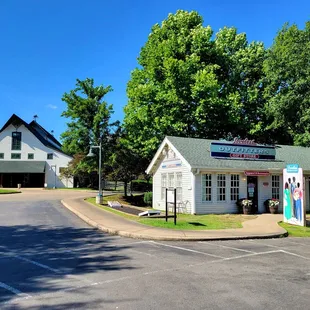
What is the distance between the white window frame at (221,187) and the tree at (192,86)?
1249 centimetres

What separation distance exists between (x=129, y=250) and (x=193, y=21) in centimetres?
3262

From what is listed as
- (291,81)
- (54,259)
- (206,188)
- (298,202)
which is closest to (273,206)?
(206,188)

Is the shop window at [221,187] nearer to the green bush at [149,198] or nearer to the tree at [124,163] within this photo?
the green bush at [149,198]

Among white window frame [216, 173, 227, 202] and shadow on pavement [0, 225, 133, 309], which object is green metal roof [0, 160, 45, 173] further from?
shadow on pavement [0, 225, 133, 309]

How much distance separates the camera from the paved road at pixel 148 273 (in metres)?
5.50

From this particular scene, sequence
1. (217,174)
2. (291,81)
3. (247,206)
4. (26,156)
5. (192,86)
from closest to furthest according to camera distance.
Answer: (247,206), (217,174), (291,81), (192,86), (26,156)

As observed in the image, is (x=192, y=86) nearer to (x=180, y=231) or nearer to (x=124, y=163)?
(x=124, y=163)

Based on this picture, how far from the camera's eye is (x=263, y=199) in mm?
21484

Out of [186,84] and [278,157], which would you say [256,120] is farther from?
[278,157]

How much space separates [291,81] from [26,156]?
4042 centimetres

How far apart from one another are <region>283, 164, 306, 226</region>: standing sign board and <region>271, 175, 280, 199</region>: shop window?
17.1 feet

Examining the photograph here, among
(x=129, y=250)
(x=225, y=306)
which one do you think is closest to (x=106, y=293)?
(x=225, y=306)

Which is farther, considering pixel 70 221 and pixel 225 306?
pixel 70 221

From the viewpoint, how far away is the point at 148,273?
283 inches
